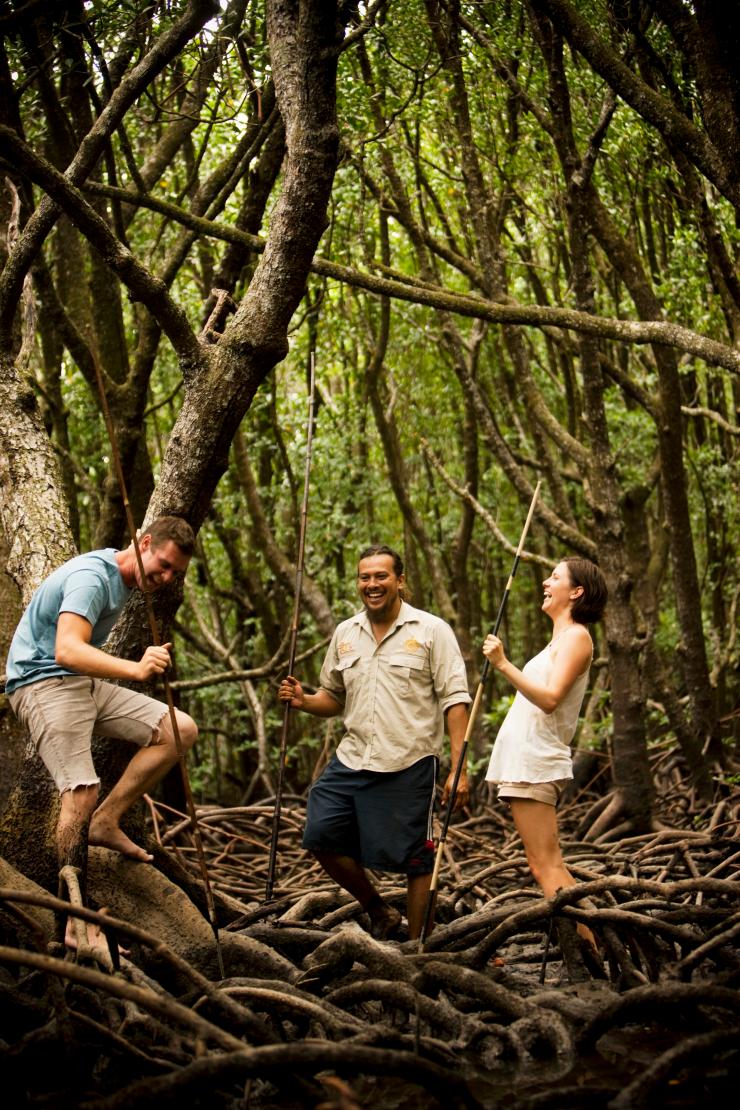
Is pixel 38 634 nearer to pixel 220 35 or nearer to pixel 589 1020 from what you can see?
pixel 589 1020

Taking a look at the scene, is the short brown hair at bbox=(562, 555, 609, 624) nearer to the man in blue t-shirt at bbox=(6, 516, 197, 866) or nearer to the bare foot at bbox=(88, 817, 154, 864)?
the man in blue t-shirt at bbox=(6, 516, 197, 866)

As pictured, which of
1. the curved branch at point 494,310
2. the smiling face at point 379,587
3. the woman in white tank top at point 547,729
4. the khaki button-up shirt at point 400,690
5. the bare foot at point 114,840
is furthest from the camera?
the curved branch at point 494,310

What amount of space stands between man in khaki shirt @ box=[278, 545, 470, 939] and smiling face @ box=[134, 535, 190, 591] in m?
0.89

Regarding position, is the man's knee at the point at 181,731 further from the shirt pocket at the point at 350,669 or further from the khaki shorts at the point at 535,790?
the khaki shorts at the point at 535,790

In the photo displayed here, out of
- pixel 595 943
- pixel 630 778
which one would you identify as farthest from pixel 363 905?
pixel 630 778

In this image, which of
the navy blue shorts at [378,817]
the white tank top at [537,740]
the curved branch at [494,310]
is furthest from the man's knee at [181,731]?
the curved branch at [494,310]

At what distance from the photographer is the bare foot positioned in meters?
4.82

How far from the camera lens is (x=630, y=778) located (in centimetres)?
842

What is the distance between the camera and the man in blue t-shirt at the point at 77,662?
4270 millimetres

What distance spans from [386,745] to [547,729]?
2.50 feet

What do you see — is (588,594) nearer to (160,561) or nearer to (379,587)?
(379,587)

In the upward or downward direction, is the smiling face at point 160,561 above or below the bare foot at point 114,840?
above

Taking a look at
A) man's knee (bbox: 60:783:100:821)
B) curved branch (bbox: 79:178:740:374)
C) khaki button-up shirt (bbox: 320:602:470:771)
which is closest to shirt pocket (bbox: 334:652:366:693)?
khaki button-up shirt (bbox: 320:602:470:771)

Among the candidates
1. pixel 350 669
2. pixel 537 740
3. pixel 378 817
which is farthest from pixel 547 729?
pixel 350 669
